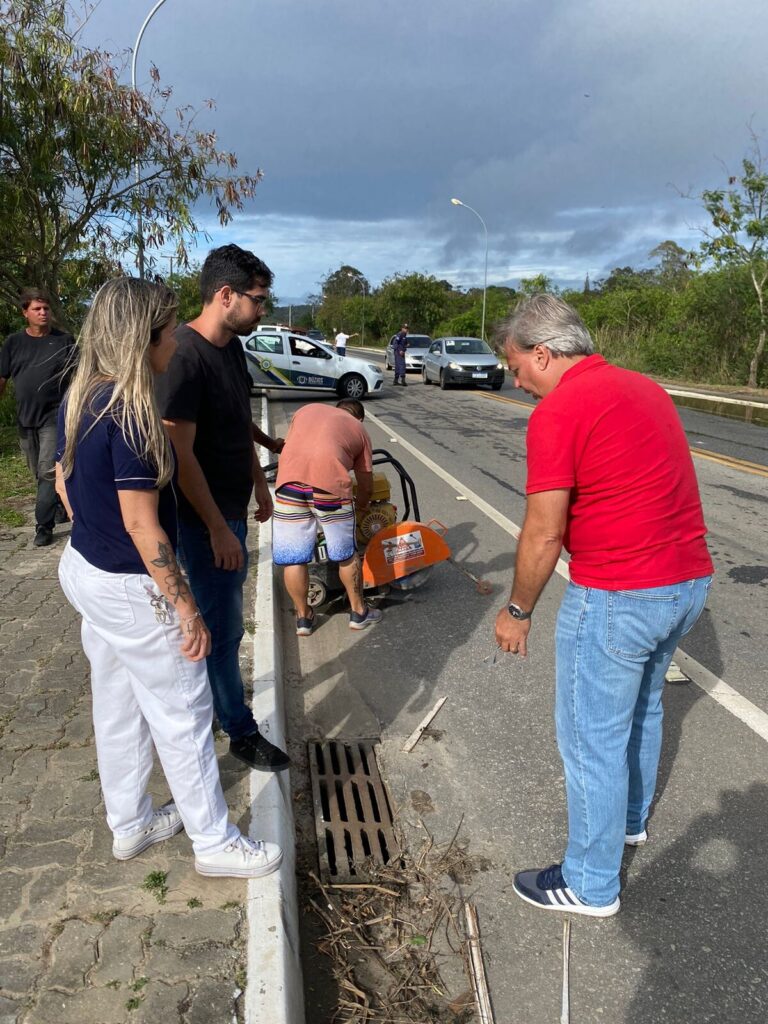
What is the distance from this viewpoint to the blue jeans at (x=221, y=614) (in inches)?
122

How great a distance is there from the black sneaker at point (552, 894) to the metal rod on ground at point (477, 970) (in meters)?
0.21

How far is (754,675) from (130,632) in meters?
3.64

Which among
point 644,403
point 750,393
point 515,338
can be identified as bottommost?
point 750,393

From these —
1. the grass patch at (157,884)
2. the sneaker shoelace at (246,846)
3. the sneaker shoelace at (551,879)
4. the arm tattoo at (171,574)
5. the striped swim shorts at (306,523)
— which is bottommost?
the sneaker shoelace at (551,879)

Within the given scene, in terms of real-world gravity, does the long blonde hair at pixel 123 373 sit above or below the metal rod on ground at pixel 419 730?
above

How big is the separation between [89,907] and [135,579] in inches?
43.8

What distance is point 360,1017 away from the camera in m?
2.34

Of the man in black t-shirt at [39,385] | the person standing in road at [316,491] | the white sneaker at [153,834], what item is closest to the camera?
the white sneaker at [153,834]

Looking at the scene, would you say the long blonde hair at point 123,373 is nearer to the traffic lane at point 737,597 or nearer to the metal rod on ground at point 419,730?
the metal rod on ground at point 419,730

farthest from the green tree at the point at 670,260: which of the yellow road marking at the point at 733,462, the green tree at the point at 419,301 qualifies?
the yellow road marking at the point at 733,462

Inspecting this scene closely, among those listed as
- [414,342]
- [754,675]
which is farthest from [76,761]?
[414,342]

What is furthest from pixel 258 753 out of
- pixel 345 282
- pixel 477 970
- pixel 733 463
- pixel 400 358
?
pixel 345 282

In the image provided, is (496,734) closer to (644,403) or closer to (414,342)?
(644,403)

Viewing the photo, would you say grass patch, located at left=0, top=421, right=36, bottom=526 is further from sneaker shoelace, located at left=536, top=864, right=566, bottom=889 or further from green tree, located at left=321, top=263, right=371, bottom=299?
green tree, located at left=321, top=263, right=371, bottom=299
